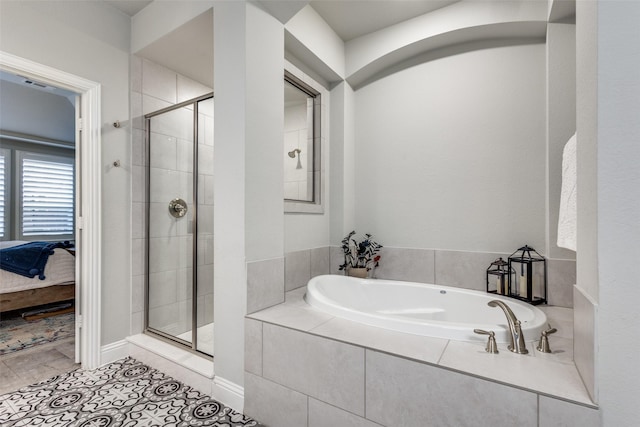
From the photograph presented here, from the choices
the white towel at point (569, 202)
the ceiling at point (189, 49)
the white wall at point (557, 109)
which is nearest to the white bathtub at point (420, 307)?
the white towel at point (569, 202)

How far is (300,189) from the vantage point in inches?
102

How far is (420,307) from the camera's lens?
7.25 feet

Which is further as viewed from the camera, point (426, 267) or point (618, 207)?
point (426, 267)

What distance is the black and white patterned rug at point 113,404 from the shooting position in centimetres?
160

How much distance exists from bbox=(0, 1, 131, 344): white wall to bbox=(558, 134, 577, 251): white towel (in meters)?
2.81

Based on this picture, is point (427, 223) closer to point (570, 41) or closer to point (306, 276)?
point (306, 276)

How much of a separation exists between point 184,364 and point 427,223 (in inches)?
78.7

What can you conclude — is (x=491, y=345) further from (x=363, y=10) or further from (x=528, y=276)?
(x=363, y=10)

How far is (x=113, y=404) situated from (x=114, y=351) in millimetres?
624

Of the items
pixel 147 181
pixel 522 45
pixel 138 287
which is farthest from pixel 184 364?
pixel 522 45

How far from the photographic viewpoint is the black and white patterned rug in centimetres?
160

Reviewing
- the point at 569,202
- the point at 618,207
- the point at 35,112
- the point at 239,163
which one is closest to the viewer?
the point at 618,207

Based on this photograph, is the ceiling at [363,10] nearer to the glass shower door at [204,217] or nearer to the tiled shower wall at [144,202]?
the tiled shower wall at [144,202]

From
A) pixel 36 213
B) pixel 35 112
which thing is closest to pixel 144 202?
pixel 35 112
